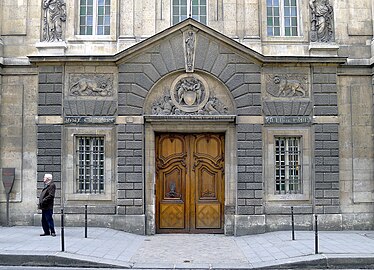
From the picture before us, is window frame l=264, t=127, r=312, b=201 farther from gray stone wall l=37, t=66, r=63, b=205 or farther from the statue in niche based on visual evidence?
gray stone wall l=37, t=66, r=63, b=205

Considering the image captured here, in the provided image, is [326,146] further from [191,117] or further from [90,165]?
[90,165]

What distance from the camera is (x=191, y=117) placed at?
582 inches

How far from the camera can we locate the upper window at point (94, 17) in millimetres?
15594

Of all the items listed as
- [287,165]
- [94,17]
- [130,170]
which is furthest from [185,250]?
[94,17]

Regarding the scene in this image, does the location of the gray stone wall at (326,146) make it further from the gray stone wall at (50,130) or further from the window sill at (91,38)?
the gray stone wall at (50,130)

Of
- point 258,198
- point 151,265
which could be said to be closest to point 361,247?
point 258,198

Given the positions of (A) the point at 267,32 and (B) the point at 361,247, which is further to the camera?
(A) the point at 267,32

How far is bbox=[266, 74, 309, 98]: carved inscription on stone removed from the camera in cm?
1512

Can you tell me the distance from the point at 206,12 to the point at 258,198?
609cm

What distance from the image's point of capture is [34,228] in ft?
48.0

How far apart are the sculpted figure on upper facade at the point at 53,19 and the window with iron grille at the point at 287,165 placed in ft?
25.1

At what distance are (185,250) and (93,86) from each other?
5.88 meters

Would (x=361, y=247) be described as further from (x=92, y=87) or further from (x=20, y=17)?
(x=20, y=17)

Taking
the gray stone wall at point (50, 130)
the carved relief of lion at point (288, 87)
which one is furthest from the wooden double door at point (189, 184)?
the gray stone wall at point (50, 130)
